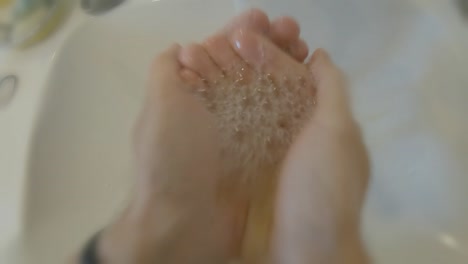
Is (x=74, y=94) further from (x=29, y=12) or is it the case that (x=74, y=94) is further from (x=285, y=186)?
(x=285, y=186)

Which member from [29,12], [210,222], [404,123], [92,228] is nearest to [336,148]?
[210,222]

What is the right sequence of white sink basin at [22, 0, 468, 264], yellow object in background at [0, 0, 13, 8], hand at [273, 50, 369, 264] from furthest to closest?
yellow object in background at [0, 0, 13, 8], white sink basin at [22, 0, 468, 264], hand at [273, 50, 369, 264]

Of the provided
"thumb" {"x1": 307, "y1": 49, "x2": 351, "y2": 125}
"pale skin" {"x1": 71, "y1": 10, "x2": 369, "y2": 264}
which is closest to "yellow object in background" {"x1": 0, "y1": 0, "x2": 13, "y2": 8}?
"pale skin" {"x1": 71, "y1": 10, "x2": 369, "y2": 264}

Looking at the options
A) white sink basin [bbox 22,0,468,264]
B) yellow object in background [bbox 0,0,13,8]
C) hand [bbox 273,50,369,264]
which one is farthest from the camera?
yellow object in background [bbox 0,0,13,8]

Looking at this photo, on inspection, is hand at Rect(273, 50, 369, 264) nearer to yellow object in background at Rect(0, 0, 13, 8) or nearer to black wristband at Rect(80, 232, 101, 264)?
black wristband at Rect(80, 232, 101, 264)

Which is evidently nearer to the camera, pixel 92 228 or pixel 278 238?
pixel 278 238

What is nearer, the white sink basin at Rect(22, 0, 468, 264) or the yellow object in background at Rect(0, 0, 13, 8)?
the white sink basin at Rect(22, 0, 468, 264)

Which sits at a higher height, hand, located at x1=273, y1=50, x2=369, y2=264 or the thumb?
the thumb

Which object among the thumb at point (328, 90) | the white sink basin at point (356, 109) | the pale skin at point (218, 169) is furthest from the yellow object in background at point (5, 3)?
the thumb at point (328, 90)

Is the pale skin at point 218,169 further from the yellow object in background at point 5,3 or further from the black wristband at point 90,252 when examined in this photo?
the yellow object in background at point 5,3
